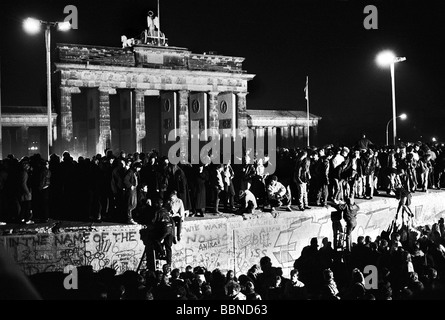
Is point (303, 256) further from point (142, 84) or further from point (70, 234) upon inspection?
point (142, 84)

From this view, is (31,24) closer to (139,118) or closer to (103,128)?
(103,128)

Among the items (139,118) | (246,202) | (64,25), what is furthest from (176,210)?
(139,118)

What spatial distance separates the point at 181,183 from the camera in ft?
52.7

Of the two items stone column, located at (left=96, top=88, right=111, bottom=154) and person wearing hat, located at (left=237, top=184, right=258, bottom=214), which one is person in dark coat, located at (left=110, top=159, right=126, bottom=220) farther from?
stone column, located at (left=96, top=88, right=111, bottom=154)

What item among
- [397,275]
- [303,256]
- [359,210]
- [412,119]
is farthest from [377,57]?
[412,119]

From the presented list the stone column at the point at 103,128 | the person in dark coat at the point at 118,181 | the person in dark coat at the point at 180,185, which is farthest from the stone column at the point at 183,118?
Answer: the person in dark coat at the point at 118,181

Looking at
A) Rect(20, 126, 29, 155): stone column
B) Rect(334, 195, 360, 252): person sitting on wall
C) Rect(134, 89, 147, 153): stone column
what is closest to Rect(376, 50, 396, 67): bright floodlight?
Rect(334, 195, 360, 252): person sitting on wall

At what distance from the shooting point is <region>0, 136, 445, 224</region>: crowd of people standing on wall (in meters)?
14.5

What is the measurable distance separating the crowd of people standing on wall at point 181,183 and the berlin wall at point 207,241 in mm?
630

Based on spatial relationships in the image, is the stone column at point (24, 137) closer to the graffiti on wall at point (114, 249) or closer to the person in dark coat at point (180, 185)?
the person in dark coat at point (180, 185)

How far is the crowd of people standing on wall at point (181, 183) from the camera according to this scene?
14.5 metres

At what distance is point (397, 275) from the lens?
1344cm

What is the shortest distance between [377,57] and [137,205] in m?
21.0

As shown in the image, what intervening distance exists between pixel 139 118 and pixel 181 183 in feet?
98.5
